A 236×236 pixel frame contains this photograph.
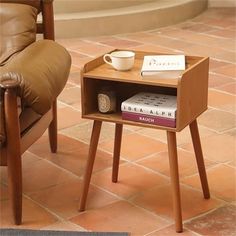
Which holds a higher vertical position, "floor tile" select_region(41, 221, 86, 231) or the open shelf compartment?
the open shelf compartment

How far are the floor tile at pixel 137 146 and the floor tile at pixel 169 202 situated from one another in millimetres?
378

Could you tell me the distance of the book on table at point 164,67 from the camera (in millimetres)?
2121

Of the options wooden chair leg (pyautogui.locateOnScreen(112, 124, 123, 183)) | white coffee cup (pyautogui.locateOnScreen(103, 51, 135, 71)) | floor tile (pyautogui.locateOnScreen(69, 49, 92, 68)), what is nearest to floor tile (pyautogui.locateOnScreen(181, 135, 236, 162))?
wooden chair leg (pyautogui.locateOnScreen(112, 124, 123, 183))

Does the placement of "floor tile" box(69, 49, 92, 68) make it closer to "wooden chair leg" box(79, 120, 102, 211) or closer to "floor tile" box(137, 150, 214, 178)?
"floor tile" box(137, 150, 214, 178)

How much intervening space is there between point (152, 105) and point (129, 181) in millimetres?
570

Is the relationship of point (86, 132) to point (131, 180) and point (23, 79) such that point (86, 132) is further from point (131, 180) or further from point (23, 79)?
point (23, 79)

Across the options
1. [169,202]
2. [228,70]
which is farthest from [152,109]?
[228,70]

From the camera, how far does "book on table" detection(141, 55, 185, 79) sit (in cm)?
212

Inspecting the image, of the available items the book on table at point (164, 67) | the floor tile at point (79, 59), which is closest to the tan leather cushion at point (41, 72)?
the book on table at point (164, 67)

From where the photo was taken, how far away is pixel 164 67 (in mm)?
2152

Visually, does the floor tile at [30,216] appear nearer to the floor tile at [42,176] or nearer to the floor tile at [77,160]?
the floor tile at [42,176]

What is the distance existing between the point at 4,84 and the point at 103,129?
46.5 inches

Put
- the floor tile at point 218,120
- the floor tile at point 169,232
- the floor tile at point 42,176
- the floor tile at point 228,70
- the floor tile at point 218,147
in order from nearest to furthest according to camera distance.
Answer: the floor tile at point 169,232
the floor tile at point 42,176
the floor tile at point 218,147
the floor tile at point 218,120
the floor tile at point 228,70

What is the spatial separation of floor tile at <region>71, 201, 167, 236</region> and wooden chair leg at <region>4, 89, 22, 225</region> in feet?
0.73
